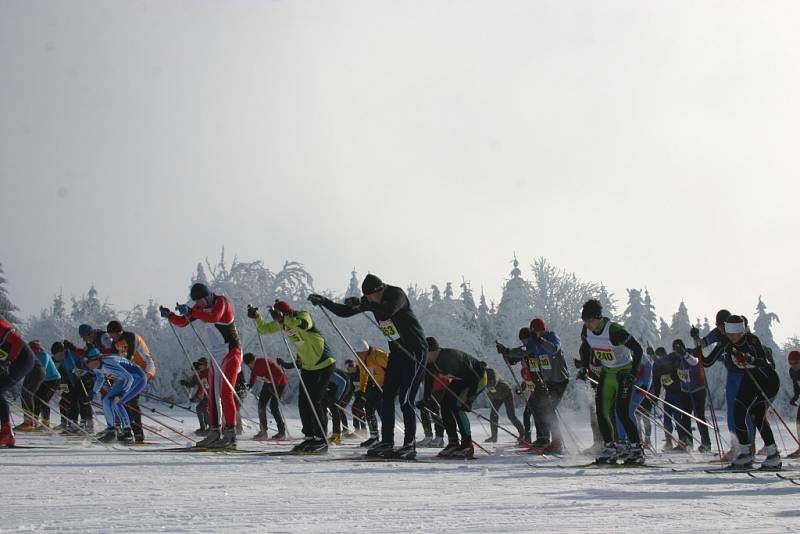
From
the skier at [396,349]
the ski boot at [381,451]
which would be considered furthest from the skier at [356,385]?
the ski boot at [381,451]

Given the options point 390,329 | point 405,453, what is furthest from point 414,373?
point 405,453

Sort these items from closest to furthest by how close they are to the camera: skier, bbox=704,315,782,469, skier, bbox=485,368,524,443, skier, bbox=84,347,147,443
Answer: skier, bbox=704,315,782,469
skier, bbox=84,347,147,443
skier, bbox=485,368,524,443

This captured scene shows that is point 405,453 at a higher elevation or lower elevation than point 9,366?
lower

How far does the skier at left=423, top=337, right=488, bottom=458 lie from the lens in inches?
398

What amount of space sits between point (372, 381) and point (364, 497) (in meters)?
8.73

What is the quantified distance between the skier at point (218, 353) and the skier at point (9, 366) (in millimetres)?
1757

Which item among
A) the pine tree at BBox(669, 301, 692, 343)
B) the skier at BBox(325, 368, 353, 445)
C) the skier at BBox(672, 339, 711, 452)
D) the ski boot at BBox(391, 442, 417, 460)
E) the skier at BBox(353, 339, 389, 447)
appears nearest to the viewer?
the ski boot at BBox(391, 442, 417, 460)

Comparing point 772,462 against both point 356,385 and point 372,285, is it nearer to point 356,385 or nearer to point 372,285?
point 372,285

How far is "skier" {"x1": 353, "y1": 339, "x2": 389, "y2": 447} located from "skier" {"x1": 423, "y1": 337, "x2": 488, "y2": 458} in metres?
1.85

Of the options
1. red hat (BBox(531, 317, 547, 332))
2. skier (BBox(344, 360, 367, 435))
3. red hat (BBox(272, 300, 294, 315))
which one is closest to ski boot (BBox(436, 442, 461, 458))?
red hat (BBox(272, 300, 294, 315))

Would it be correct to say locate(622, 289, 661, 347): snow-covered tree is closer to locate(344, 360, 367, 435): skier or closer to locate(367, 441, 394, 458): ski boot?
locate(344, 360, 367, 435): skier

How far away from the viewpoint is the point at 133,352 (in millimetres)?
11531

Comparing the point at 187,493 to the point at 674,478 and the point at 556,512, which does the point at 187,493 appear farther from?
the point at 674,478

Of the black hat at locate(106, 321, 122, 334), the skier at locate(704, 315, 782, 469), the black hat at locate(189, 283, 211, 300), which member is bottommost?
the skier at locate(704, 315, 782, 469)
